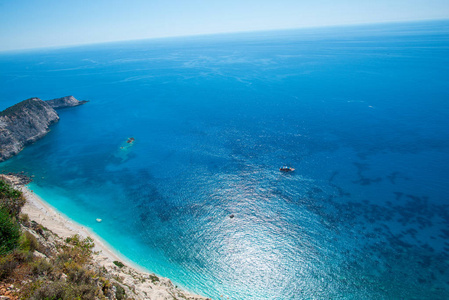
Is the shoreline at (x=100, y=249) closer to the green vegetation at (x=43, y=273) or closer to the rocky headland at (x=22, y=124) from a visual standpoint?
the green vegetation at (x=43, y=273)

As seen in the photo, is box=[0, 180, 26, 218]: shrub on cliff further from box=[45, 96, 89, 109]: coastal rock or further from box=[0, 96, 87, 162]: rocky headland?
box=[45, 96, 89, 109]: coastal rock

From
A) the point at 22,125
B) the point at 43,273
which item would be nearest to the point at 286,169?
the point at 43,273

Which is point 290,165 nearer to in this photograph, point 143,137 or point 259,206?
point 259,206

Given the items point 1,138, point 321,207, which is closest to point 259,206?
point 321,207

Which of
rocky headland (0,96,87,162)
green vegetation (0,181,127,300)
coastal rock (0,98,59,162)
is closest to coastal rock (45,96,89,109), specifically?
rocky headland (0,96,87,162)

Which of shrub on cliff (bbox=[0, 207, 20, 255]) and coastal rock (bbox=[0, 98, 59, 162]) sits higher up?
shrub on cliff (bbox=[0, 207, 20, 255])

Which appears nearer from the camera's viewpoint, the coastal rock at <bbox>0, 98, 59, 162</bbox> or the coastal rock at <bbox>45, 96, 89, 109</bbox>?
the coastal rock at <bbox>0, 98, 59, 162</bbox>

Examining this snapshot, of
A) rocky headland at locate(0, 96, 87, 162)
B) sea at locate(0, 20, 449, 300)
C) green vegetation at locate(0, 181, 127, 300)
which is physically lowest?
sea at locate(0, 20, 449, 300)

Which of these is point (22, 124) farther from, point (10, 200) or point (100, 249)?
point (100, 249)
